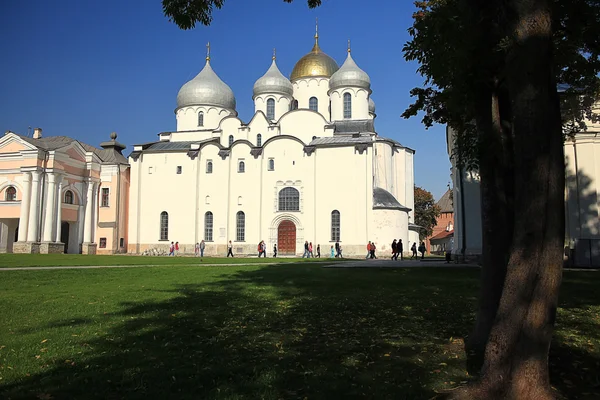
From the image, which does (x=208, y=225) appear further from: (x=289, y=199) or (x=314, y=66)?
(x=314, y=66)

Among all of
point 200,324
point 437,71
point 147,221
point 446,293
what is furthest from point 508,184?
point 147,221

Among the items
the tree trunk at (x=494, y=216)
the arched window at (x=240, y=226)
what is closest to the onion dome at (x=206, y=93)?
the arched window at (x=240, y=226)

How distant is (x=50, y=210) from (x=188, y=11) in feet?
131

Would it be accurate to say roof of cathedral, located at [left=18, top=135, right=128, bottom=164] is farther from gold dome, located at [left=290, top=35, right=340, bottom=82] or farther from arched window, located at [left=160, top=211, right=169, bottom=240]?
gold dome, located at [left=290, top=35, right=340, bottom=82]

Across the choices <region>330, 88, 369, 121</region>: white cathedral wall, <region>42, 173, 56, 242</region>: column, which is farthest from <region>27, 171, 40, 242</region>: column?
<region>330, 88, 369, 121</region>: white cathedral wall

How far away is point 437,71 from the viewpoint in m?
7.43

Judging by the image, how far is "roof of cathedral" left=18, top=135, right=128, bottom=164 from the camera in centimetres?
4379

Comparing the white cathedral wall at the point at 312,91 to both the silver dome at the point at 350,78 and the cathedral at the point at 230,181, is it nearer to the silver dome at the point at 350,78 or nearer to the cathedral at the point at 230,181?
the cathedral at the point at 230,181

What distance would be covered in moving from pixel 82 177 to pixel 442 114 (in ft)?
144

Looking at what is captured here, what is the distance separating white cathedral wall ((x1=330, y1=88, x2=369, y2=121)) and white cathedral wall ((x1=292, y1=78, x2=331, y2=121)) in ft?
7.72

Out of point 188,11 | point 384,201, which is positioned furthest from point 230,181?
point 188,11

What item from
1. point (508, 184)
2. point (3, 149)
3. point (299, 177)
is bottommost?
point (508, 184)

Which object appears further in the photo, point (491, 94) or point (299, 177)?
point (299, 177)

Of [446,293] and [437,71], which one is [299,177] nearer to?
[446,293]
